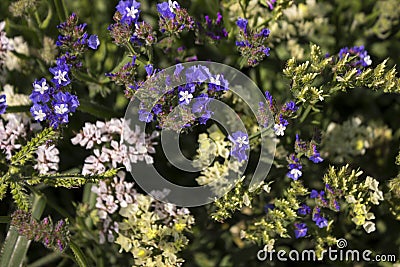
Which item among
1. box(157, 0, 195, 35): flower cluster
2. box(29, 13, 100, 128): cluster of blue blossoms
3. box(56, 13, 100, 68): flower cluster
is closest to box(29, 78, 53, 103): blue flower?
box(29, 13, 100, 128): cluster of blue blossoms

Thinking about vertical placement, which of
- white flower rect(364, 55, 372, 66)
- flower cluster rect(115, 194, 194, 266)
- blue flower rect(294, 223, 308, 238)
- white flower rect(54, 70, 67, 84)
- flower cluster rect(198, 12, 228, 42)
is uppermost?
flower cluster rect(198, 12, 228, 42)

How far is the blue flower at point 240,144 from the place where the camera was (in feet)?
6.16

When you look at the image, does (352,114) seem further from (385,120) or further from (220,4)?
(220,4)

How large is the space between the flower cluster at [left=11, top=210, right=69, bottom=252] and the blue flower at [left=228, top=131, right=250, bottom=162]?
561 mm

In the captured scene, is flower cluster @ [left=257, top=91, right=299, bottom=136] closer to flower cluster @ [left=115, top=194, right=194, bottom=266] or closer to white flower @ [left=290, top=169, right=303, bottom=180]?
white flower @ [left=290, top=169, right=303, bottom=180]

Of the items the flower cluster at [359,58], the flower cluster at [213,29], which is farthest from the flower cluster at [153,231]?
the flower cluster at [359,58]

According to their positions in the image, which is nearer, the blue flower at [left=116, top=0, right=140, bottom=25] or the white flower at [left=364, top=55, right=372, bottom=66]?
the blue flower at [left=116, top=0, right=140, bottom=25]

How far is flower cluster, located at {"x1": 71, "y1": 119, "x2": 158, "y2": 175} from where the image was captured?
2.08 metres

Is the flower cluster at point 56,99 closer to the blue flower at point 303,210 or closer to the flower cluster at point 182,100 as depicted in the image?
the flower cluster at point 182,100

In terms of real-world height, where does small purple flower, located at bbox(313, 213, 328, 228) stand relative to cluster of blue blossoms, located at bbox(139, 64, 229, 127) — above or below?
below

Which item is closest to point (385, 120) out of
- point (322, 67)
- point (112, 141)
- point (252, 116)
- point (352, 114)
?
point (352, 114)

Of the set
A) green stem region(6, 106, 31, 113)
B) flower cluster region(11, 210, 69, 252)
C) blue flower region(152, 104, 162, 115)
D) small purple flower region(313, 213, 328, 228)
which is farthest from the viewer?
green stem region(6, 106, 31, 113)

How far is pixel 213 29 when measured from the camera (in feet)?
6.93

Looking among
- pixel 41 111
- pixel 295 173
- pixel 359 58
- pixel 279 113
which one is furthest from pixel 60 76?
pixel 359 58
